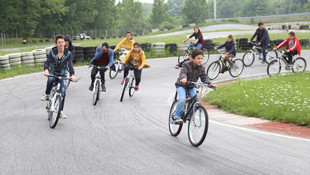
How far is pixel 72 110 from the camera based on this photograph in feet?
34.6

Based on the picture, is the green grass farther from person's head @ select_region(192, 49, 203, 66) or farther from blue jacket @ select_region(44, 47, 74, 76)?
blue jacket @ select_region(44, 47, 74, 76)

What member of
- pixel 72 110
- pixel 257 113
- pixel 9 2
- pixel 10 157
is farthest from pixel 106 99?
pixel 9 2

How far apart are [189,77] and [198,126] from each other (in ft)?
3.58

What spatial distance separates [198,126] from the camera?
267 inches

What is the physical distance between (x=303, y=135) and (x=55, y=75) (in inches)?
217

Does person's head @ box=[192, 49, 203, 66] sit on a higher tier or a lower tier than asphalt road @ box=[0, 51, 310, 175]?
higher

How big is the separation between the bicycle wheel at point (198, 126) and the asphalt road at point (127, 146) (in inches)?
6.2

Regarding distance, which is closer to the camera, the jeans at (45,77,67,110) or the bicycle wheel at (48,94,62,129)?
the bicycle wheel at (48,94,62,129)

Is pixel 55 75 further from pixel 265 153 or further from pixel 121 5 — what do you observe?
pixel 121 5

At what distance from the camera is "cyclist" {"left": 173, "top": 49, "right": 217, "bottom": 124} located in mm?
7188

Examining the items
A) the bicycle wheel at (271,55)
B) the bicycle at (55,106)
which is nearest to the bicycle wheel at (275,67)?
the bicycle wheel at (271,55)

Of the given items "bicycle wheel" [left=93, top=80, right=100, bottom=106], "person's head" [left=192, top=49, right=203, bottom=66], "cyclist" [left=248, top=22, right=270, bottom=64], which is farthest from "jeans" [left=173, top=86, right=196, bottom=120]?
"cyclist" [left=248, top=22, right=270, bottom=64]

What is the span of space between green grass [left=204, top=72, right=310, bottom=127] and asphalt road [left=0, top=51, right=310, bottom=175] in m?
1.38

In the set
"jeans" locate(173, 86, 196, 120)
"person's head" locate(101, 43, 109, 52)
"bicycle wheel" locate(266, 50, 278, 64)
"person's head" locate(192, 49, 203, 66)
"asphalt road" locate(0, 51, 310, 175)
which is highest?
"person's head" locate(101, 43, 109, 52)
